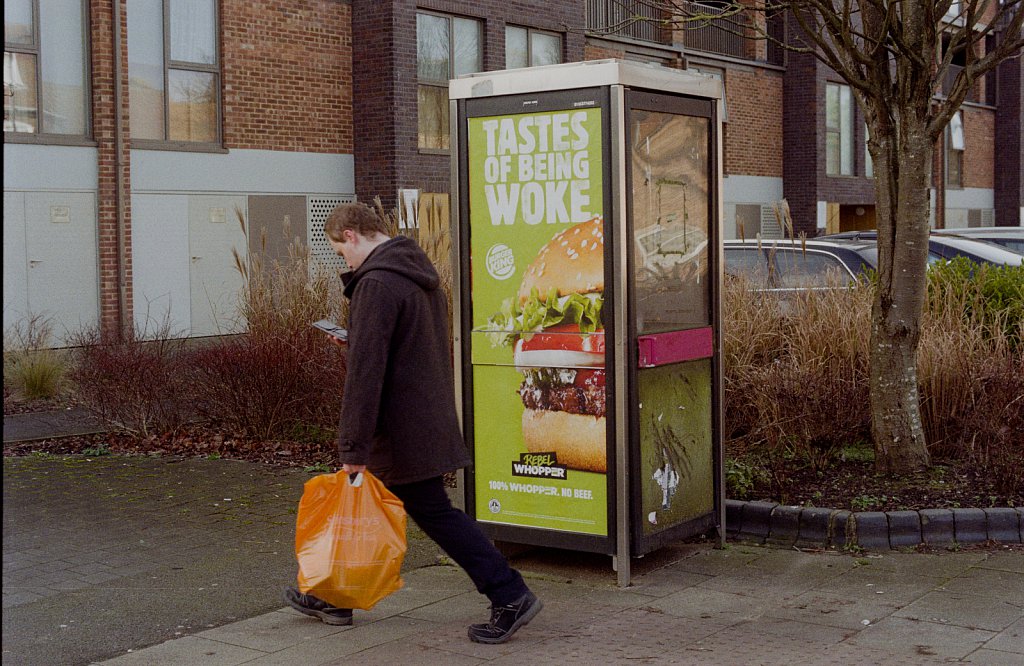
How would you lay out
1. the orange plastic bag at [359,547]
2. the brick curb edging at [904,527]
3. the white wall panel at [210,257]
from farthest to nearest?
the white wall panel at [210,257], the brick curb edging at [904,527], the orange plastic bag at [359,547]

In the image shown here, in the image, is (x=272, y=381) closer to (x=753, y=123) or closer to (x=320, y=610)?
(x=320, y=610)

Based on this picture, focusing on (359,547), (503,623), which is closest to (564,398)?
(503,623)

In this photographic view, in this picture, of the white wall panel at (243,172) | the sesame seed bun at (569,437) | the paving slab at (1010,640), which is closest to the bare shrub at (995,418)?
the paving slab at (1010,640)

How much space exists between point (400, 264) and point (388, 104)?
16.6 m

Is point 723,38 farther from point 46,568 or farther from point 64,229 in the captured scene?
point 46,568

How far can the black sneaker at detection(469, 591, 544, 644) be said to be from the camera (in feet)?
16.5

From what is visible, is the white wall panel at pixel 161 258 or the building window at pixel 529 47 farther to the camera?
the building window at pixel 529 47

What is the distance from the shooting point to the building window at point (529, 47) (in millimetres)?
23698

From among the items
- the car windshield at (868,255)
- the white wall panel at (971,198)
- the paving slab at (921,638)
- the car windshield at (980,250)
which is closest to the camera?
the paving slab at (921,638)

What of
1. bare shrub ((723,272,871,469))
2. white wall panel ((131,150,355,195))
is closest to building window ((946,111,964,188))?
white wall panel ((131,150,355,195))

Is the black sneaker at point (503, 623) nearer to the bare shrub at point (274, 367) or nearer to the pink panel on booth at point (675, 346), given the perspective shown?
the pink panel on booth at point (675, 346)

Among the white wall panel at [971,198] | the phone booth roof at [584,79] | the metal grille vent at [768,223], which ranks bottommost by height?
the phone booth roof at [584,79]

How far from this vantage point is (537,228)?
6.04 m

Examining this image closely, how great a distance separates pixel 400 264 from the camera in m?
5.03
